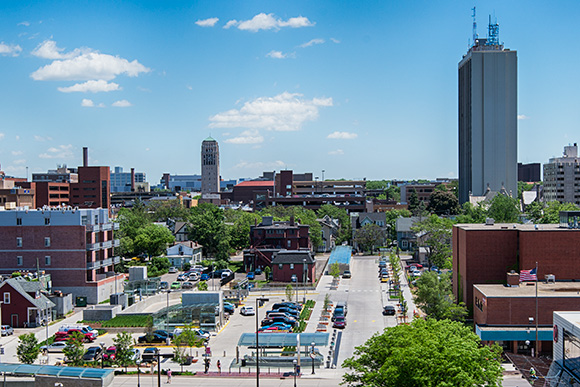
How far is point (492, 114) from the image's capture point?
159 metres

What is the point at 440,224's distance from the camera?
93.7 meters

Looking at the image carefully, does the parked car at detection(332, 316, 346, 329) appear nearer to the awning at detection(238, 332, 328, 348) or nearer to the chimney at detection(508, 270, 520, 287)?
the awning at detection(238, 332, 328, 348)

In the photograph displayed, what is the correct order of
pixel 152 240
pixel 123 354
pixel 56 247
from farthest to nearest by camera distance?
pixel 152 240 < pixel 56 247 < pixel 123 354

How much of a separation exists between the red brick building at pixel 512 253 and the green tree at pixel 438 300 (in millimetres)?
2445

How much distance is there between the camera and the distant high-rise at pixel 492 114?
158750mm

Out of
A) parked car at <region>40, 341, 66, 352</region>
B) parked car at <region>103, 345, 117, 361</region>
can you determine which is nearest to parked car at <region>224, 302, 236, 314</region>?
parked car at <region>103, 345, 117, 361</region>

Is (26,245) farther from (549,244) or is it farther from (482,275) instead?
(549,244)

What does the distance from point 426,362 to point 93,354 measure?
85.7 ft

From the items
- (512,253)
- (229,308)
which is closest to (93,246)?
(229,308)

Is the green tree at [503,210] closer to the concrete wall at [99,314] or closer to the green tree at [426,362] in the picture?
the concrete wall at [99,314]

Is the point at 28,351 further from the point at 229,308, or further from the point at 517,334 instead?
the point at 517,334

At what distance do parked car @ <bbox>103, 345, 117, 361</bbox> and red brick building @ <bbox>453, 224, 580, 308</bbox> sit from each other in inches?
1145

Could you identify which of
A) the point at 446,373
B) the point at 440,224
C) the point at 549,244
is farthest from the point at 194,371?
the point at 440,224

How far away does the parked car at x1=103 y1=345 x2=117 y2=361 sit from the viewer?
138 feet
